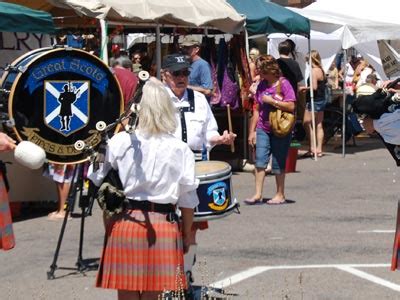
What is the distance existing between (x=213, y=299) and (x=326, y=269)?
1.79 metres

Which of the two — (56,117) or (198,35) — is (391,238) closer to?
(56,117)

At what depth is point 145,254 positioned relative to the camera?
5883mm

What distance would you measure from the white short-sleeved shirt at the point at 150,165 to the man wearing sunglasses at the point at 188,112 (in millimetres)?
1324

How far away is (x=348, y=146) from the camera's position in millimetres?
19828

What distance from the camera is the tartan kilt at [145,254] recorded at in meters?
5.88

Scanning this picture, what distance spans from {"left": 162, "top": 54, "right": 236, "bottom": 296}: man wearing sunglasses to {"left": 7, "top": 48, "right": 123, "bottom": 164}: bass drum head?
403 millimetres

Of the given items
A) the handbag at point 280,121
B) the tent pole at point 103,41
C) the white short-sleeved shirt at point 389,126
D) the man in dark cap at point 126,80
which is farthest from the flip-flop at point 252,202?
the white short-sleeved shirt at point 389,126

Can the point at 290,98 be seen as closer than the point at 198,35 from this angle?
Yes

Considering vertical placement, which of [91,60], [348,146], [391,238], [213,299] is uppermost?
[91,60]

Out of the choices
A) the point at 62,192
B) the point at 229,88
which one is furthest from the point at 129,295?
the point at 229,88

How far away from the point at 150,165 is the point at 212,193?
4.12ft

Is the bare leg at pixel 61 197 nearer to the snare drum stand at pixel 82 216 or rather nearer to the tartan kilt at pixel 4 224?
the snare drum stand at pixel 82 216

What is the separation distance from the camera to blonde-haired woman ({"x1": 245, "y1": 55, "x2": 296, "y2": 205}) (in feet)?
38.1

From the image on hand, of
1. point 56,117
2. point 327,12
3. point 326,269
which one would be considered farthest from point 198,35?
point 56,117
